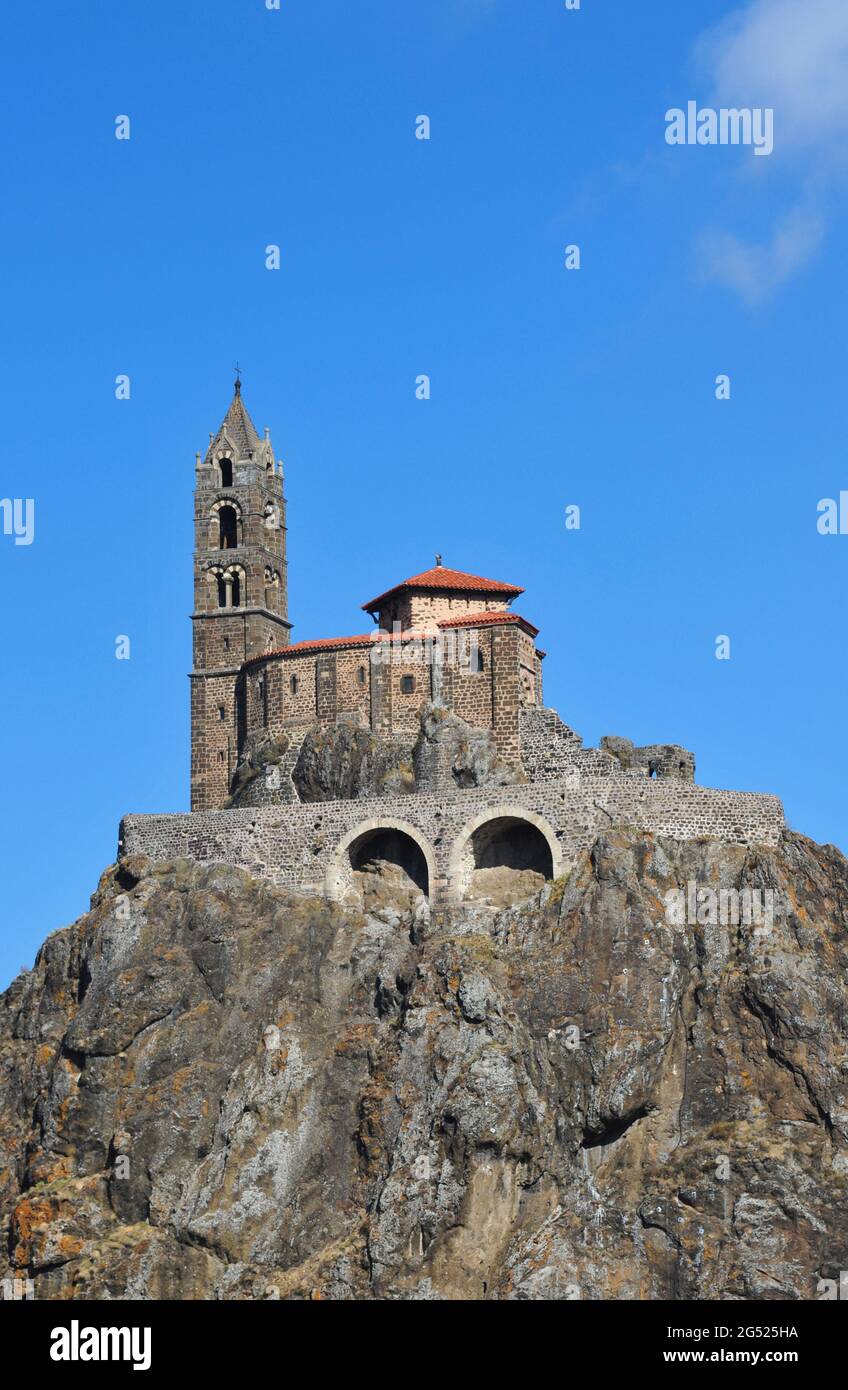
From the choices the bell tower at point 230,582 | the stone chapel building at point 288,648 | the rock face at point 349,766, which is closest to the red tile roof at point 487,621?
the stone chapel building at point 288,648

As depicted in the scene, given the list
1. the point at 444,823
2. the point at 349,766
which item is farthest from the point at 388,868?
the point at 349,766

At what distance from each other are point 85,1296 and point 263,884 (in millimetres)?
17843

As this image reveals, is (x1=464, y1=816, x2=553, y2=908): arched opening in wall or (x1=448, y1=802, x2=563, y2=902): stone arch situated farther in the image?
(x1=464, y1=816, x2=553, y2=908): arched opening in wall

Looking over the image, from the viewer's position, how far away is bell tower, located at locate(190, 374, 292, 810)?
105188 millimetres

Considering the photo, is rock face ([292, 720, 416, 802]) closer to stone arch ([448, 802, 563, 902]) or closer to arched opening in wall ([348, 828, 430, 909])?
arched opening in wall ([348, 828, 430, 909])

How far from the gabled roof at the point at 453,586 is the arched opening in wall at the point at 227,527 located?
9048 mm

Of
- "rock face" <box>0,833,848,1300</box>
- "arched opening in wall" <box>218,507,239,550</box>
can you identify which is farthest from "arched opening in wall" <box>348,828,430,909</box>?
"arched opening in wall" <box>218,507,239,550</box>

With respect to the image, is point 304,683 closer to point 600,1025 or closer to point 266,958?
point 266,958

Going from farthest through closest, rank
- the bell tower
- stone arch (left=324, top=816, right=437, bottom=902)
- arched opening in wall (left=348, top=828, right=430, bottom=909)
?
the bell tower → arched opening in wall (left=348, top=828, right=430, bottom=909) → stone arch (left=324, top=816, right=437, bottom=902)

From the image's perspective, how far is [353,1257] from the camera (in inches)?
3268

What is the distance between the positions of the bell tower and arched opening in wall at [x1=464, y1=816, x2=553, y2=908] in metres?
14.5
